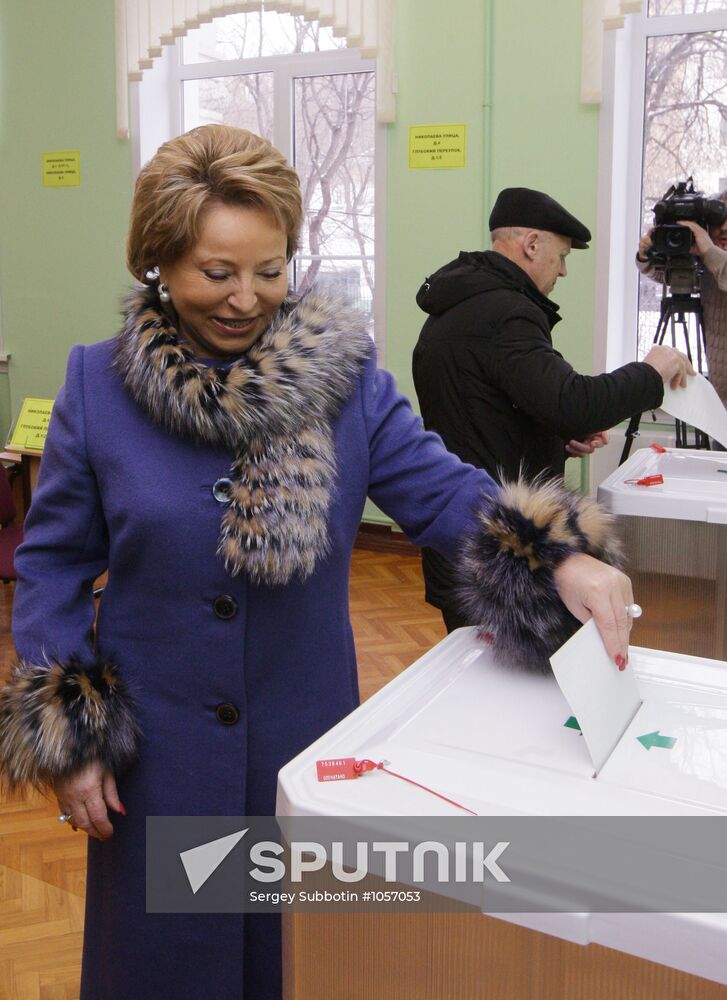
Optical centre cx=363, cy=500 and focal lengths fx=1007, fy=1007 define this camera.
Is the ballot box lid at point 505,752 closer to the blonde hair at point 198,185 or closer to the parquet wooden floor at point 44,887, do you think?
the blonde hair at point 198,185

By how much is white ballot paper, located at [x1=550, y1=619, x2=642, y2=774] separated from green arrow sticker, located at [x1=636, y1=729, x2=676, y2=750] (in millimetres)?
22

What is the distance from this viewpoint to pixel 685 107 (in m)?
4.11

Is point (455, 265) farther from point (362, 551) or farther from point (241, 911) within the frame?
point (362, 551)

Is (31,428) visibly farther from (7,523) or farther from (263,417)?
(263,417)

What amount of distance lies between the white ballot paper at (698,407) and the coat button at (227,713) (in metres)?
1.24

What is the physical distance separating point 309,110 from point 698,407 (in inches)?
136

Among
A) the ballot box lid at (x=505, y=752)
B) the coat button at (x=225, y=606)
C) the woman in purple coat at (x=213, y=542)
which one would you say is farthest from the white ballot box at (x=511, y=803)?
the coat button at (x=225, y=606)

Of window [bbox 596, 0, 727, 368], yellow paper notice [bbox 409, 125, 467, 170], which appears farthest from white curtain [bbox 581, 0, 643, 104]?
yellow paper notice [bbox 409, 125, 467, 170]

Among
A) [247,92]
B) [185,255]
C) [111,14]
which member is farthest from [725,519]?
[111,14]

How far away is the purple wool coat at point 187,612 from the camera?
45.1 inches

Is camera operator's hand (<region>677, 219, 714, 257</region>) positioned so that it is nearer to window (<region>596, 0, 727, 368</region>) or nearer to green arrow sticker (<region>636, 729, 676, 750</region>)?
window (<region>596, 0, 727, 368</region>)

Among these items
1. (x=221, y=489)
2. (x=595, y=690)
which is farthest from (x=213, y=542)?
(x=595, y=690)

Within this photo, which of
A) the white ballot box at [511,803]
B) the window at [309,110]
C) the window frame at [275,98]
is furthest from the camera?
the window at [309,110]

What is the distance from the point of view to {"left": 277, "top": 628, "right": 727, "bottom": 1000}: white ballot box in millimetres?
682
